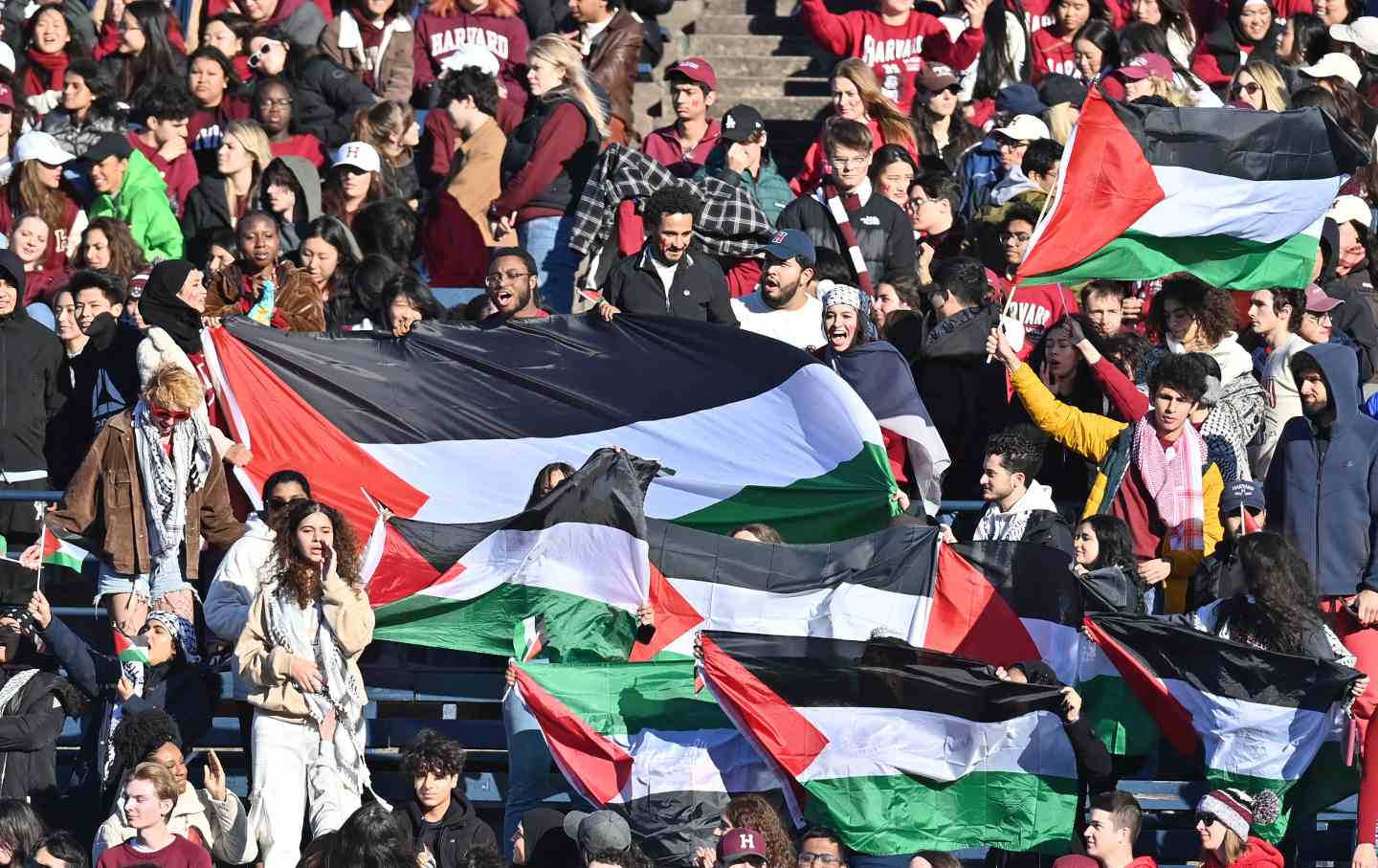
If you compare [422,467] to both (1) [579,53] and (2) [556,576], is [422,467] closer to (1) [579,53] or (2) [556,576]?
(2) [556,576]

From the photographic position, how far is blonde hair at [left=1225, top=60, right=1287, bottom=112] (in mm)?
18203

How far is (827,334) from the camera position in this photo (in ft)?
50.6

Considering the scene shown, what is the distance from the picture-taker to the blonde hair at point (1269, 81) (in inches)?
A: 717

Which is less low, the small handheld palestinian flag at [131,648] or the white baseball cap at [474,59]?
the white baseball cap at [474,59]

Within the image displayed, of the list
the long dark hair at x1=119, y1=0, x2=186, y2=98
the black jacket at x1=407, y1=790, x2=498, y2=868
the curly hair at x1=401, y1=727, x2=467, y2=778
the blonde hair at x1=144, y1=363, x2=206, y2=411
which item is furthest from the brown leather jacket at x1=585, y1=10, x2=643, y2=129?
the black jacket at x1=407, y1=790, x2=498, y2=868

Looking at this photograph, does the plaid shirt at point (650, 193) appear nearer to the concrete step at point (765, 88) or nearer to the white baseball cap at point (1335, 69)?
the white baseball cap at point (1335, 69)

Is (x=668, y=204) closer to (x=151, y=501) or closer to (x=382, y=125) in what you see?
(x=151, y=501)

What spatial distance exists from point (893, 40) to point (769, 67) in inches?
90.1

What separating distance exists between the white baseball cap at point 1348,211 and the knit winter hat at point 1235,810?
468 centimetres

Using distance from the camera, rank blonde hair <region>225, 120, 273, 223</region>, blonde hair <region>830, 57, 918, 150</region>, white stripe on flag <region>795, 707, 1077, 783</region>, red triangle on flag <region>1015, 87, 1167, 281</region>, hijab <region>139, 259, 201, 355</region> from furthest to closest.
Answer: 1. blonde hair <region>830, 57, 918, 150</region>
2. blonde hair <region>225, 120, 273, 223</region>
3. red triangle on flag <region>1015, 87, 1167, 281</region>
4. hijab <region>139, 259, 201, 355</region>
5. white stripe on flag <region>795, 707, 1077, 783</region>

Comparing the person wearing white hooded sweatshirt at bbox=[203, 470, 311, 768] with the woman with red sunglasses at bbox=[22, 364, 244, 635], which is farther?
the woman with red sunglasses at bbox=[22, 364, 244, 635]

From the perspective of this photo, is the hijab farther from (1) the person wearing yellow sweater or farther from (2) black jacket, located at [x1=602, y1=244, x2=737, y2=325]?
(1) the person wearing yellow sweater

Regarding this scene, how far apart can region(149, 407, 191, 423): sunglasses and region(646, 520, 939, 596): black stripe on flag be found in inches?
90.9

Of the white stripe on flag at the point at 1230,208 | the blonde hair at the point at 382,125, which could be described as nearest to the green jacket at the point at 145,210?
the blonde hair at the point at 382,125
